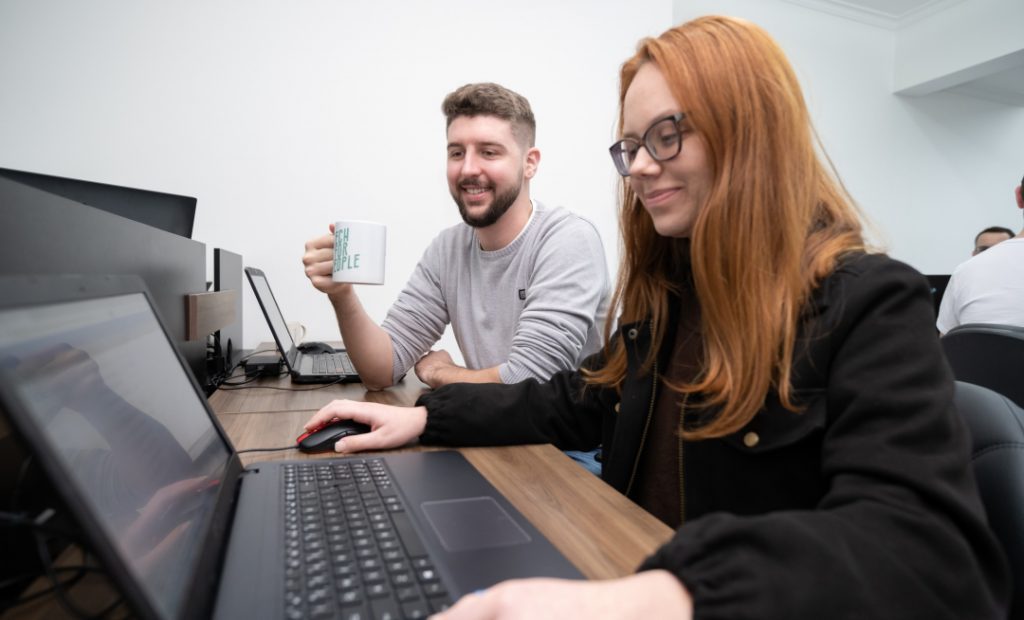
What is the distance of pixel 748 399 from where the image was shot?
637 millimetres

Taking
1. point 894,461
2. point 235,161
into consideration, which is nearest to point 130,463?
point 894,461

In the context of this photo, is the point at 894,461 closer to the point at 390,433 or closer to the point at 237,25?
the point at 390,433

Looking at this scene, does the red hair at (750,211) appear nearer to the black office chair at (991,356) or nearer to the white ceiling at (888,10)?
the black office chair at (991,356)

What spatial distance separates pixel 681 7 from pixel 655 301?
3.23m

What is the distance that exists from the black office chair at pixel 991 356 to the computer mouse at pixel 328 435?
856 millimetres

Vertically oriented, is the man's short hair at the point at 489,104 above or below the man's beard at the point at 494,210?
above

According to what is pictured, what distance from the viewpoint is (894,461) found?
462 millimetres

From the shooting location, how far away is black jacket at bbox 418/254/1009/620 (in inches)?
15.4

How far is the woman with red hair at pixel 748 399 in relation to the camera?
1.30 ft

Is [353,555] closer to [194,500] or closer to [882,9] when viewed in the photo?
[194,500]

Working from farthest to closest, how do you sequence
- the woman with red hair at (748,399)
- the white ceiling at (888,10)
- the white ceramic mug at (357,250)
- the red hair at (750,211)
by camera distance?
the white ceiling at (888,10), the white ceramic mug at (357,250), the red hair at (750,211), the woman with red hair at (748,399)

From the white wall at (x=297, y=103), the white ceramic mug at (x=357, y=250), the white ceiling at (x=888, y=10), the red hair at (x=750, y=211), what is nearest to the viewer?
the red hair at (x=750, y=211)

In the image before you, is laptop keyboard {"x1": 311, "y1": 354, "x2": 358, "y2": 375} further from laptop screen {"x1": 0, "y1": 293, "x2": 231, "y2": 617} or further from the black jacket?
the black jacket

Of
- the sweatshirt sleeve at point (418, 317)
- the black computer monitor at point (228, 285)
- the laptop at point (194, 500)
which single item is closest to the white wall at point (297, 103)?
the black computer monitor at point (228, 285)
